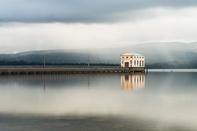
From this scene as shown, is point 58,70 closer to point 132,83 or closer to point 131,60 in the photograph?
point 131,60

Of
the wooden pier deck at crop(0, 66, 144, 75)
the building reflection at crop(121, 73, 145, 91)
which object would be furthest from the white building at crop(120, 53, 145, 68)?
the building reflection at crop(121, 73, 145, 91)

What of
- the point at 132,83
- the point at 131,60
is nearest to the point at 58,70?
the point at 131,60

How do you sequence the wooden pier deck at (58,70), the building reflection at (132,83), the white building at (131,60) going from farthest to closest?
the white building at (131,60) → the wooden pier deck at (58,70) → the building reflection at (132,83)

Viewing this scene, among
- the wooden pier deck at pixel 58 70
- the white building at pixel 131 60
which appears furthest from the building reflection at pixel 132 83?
the white building at pixel 131 60

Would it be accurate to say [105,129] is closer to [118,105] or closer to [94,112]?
[94,112]

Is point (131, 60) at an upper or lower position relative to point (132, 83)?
upper

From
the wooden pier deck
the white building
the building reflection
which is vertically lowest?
the building reflection

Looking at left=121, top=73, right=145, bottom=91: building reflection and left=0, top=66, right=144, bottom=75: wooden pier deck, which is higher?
left=0, top=66, right=144, bottom=75: wooden pier deck

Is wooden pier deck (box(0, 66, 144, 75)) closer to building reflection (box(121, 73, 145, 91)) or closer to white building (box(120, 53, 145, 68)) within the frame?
white building (box(120, 53, 145, 68))

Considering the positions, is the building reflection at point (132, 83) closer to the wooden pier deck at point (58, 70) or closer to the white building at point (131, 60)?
the wooden pier deck at point (58, 70)

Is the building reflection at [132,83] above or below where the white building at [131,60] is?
below

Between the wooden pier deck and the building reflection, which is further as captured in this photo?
the wooden pier deck

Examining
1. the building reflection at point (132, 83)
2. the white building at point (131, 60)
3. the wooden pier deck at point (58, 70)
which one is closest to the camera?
the building reflection at point (132, 83)

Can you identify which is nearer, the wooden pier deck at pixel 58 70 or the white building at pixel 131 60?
the wooden pier deck at pixel 58 70
